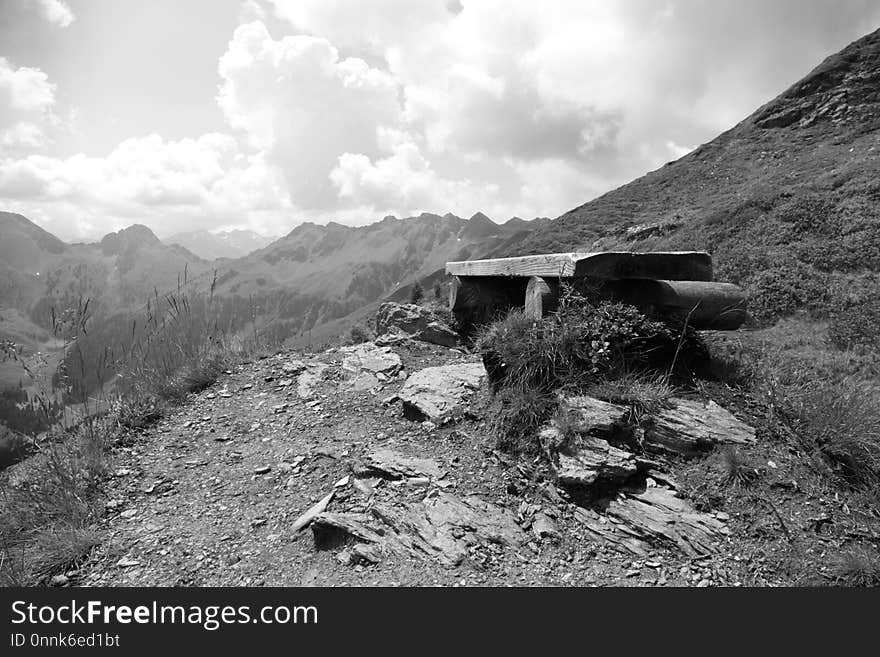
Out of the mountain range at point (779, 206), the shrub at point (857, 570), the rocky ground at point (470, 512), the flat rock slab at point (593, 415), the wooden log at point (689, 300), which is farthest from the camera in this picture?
the mountain range at point (779, 206)

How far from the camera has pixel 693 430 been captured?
3936 mm

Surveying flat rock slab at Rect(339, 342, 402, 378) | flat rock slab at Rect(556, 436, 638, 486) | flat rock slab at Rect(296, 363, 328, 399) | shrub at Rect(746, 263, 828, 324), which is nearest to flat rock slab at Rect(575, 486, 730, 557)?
flat rock slab at Rect(556, 436, 638, 486)

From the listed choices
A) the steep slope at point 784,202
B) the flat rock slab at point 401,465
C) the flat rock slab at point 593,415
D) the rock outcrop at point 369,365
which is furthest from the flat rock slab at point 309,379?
the steep slope at point 784,202

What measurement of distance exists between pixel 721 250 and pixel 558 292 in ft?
30.5

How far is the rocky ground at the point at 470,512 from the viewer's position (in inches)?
125

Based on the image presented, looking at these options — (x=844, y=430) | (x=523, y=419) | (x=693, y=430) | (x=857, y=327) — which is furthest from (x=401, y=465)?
(x=857, y=327)

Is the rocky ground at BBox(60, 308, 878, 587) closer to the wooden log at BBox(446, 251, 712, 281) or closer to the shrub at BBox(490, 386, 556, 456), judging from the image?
the shrub at BBox(490, 386, 556, 456)

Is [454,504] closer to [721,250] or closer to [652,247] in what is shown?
[721,250]

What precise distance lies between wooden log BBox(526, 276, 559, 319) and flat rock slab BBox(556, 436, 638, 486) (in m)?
1.85

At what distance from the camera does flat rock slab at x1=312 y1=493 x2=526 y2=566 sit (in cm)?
347

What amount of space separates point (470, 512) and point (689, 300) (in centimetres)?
346

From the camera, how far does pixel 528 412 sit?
4422 millimetres

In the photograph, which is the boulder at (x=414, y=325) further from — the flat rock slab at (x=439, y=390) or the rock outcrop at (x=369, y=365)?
the flat rock slab at (x=439, y=390)

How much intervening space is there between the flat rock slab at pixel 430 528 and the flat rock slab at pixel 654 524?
2.22ft
